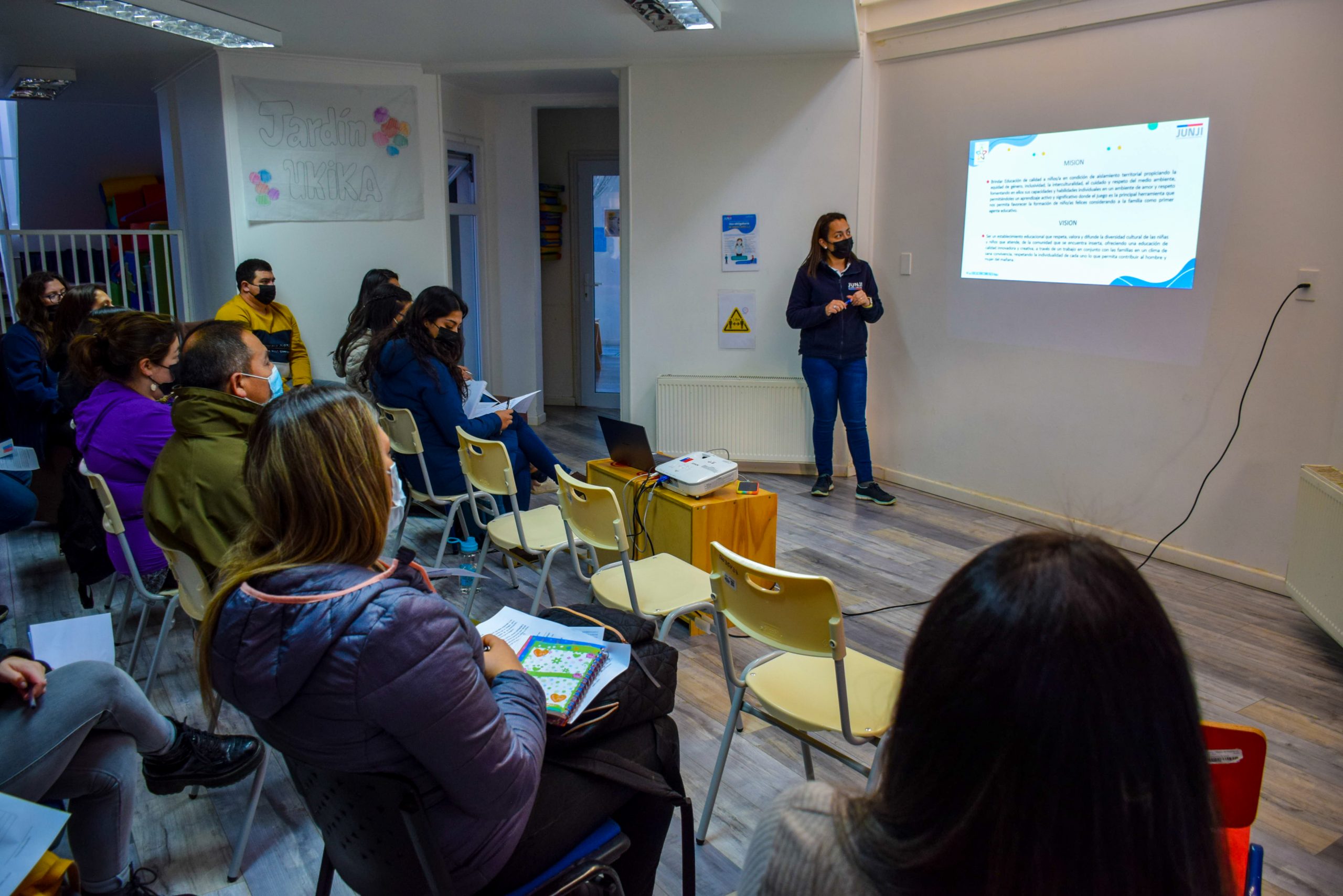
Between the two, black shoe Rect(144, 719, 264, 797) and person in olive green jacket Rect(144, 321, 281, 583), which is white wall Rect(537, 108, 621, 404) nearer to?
person in olive green jacket Rect(144, 321, 281, 583)

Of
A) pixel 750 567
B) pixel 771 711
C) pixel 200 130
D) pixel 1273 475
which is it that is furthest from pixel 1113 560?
pixel 200 130

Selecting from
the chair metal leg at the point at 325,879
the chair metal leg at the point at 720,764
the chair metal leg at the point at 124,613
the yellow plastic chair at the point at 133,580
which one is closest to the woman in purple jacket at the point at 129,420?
the yellow plastic chair at the point at 133,580

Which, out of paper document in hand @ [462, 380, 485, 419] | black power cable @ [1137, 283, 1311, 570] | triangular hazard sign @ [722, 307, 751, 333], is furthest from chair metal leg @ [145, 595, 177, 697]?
triangular hazard sign @ [722, 307, 751, 333]

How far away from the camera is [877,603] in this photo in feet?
12.6

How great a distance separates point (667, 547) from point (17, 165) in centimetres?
866

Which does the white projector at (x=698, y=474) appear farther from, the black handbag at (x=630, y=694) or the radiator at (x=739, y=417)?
the radiator at (x=739, y=417)

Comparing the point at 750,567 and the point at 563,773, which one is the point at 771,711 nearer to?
the point at 750,567

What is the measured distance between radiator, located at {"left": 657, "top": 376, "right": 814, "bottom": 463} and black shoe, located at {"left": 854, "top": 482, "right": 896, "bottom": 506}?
0.60 m

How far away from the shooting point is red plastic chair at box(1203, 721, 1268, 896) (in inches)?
54.6

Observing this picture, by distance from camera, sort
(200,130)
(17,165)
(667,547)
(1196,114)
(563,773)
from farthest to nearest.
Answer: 1. (17,165)
2. (200,130)
3. (1196,114)
4. (667,547)
5. (563,773)

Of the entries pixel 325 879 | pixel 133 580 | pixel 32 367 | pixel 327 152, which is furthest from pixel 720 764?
pixel 327 152

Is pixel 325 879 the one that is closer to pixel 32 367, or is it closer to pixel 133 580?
pixel 133 580

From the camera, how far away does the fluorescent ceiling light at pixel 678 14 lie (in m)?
4.26

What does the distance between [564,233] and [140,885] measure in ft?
21.1
